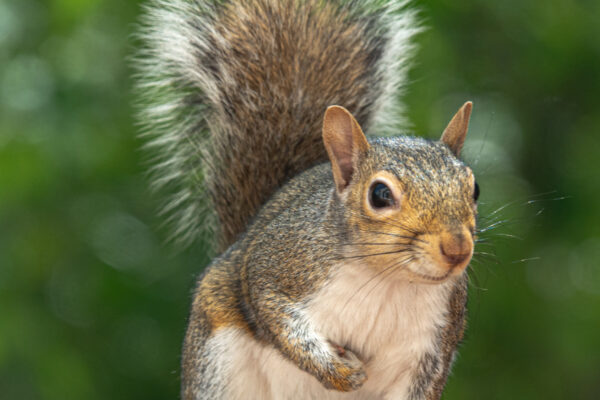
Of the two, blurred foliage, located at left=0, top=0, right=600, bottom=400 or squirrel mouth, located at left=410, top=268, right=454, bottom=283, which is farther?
blurred foliage, located at left=0, top=0, right=600, bottom=400

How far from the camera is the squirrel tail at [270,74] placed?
194 cm

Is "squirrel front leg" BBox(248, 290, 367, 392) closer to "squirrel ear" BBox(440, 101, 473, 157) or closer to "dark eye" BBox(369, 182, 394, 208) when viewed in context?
"dark eye" BBox(369, 182, 394, 208)

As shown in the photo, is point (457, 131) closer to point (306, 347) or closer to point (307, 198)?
point (307, 198)

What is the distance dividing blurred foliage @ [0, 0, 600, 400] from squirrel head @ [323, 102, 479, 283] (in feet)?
3.65

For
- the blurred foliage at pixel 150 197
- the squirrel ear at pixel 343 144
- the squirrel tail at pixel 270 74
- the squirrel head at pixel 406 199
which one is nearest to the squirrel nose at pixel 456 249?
the squirrel head at pixel 406 199

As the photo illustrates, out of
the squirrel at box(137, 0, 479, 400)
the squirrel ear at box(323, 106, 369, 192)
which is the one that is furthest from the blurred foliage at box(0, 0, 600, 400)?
the squirrel ear at box(323, 106, 369, 192)

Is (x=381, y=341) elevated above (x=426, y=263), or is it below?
below

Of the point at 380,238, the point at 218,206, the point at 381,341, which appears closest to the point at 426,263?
the point at 380,238

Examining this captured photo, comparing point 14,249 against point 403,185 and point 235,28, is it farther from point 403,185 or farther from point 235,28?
point 403,185

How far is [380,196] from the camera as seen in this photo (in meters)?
1.40

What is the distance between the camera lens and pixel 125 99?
2.83 metres

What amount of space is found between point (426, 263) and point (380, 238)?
11 cm

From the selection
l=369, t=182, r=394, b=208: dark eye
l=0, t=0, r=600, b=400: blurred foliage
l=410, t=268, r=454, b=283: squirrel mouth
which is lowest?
l=0, t=0, r=600, b=400: blurred foliage

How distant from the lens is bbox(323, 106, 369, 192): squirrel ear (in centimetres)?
145
